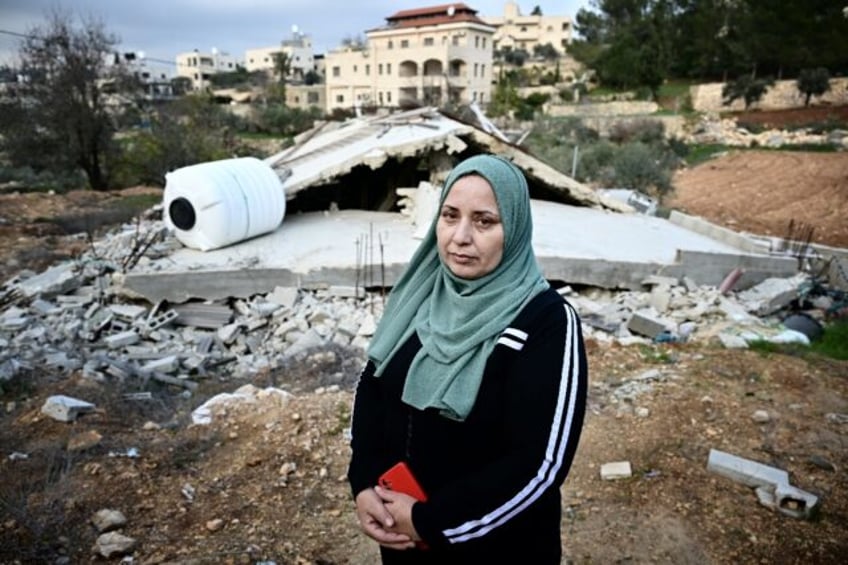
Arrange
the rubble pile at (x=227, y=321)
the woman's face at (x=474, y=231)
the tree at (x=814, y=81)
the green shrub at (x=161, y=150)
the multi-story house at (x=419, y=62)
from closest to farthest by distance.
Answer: the woman's face at (x=474, y=231), the rubble pile at (x=227, y=321), the green shrub at (x=161, y=150), the tree at (x=814, y=81), the multi-story house at (x=419, y=62)

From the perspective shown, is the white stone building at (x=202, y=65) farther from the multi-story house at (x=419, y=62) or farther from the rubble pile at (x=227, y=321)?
the rubble pile at (x=227, y=321)

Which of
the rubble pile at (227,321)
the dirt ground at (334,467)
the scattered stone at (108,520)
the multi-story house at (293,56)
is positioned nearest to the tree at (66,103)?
the rubble pile at (227,321)

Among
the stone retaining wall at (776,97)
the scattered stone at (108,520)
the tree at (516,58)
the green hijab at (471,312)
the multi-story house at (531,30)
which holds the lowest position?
the scattered stone at (108,520)

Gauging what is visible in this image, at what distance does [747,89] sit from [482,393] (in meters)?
40.9

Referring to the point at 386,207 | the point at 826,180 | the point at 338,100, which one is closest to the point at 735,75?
the point at 826,180

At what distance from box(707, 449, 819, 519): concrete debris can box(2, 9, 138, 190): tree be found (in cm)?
1958

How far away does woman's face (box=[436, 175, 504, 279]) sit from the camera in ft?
5.36

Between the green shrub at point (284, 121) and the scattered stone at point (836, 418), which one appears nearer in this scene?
the scattered stone at point (836, 418)

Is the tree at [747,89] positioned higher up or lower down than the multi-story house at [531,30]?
lower down

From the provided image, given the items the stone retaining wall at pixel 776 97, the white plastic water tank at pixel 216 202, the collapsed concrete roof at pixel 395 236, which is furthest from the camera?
the stone retaining wall at pixel 776 97

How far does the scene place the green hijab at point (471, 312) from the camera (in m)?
1.59

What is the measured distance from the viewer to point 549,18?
3091 inches

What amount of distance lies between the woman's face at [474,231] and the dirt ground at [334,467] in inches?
86.3

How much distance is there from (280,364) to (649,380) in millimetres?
3758
